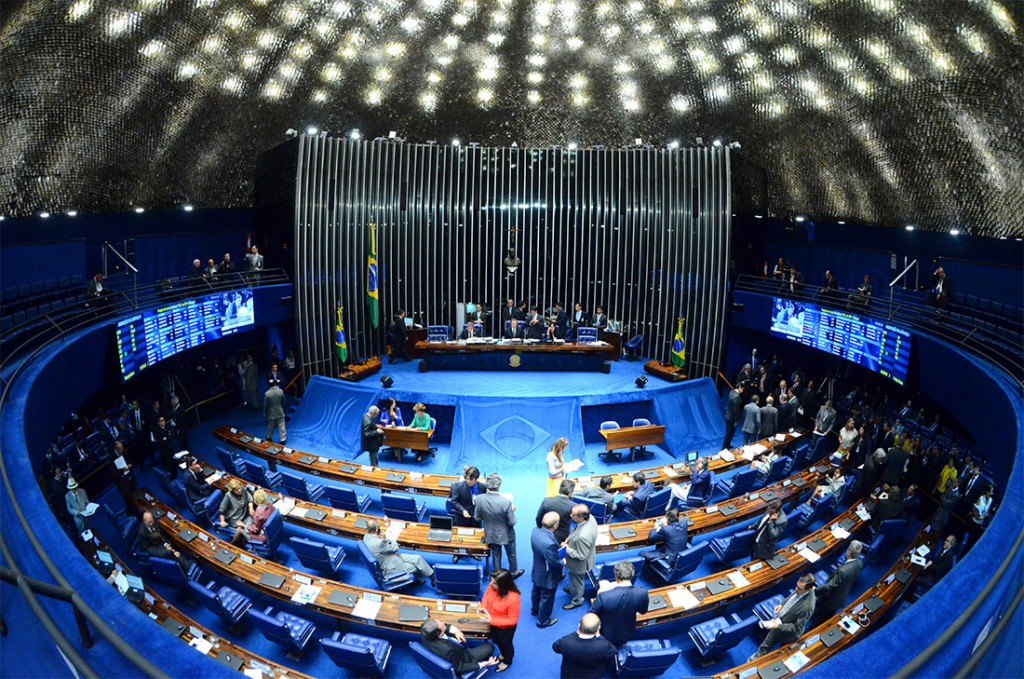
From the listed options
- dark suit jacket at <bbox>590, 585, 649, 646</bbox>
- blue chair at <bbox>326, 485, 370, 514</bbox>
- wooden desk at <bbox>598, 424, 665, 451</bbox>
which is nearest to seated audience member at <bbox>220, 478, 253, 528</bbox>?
blue chair at <bbox>326, 485, 370, 514</bbox>

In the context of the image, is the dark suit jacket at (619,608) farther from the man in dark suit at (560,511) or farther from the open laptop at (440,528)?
the open laptop at (440,528)

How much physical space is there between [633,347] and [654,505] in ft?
25.5

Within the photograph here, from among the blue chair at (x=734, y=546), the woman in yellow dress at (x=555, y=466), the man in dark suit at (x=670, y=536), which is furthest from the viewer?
Result: the woman in yellow dress at (x=555, y=466)

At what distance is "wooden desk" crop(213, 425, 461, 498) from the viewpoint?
1080 centimetres

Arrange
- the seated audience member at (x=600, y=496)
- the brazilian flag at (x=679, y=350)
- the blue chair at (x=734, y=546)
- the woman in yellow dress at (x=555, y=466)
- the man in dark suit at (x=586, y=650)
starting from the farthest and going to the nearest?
the brazilian flag at (x=679, y=350) < the woman in yellow dress at (x=555, y=466) < the seated audience member at (x=600, y=496) < the blue chair at (x=734, y=546) < the man in dark suit at (x=586, y=650)

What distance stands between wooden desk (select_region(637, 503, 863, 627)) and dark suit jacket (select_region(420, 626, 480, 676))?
84.7 inches

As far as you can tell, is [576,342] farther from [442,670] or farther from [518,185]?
[442,670]

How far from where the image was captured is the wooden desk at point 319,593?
7.18 meters

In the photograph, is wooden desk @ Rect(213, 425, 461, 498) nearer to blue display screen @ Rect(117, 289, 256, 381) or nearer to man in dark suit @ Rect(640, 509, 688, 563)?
blue display screen @ Rect(117, 289, 256, 381)

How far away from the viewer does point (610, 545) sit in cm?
873

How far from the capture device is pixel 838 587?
7.72 meters

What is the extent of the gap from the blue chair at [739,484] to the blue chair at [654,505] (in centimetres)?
134

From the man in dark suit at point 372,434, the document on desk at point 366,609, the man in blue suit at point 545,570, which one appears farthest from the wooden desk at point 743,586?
the man in dark suit at point 372,434

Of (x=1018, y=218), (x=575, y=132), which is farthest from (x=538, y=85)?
(x=1018, y=218)
